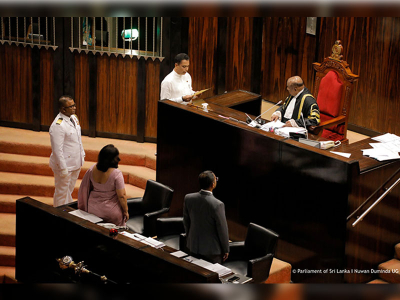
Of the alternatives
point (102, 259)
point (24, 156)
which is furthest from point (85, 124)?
point (102, 259)

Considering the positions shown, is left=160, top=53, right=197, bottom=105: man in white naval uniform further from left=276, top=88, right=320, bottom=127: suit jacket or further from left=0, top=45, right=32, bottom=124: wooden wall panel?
left=0, top=45, right=32, bottom=124: wooden wall panel

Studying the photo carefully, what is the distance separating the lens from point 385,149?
469cm

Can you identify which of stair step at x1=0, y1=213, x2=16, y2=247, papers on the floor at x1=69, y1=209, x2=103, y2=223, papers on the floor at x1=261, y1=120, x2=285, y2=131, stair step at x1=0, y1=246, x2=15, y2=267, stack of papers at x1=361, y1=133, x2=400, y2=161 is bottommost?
stair step at x1=0, y1=246, x2=15, y2=267

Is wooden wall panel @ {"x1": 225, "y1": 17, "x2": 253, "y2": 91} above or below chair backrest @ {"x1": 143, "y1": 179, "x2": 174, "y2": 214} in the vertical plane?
above

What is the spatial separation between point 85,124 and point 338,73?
11.1ft

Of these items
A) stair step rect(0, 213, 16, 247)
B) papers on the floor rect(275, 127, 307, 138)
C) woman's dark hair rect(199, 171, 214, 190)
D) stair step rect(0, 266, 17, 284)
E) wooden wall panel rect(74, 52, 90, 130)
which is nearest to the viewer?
woman's dark hair rect(199, 171, 214, 190)

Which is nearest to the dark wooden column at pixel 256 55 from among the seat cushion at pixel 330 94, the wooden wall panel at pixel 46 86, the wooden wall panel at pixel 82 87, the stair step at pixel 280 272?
the seat cushion at pixel 330 94

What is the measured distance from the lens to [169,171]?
18.2ft

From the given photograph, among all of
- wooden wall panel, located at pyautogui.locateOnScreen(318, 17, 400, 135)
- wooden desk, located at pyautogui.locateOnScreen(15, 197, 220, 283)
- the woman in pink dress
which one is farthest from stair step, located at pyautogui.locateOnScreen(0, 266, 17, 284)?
wooden wall panel, located at pyautogui.locateOnScreen(318, 17, 400, 135)

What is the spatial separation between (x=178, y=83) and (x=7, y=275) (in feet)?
8.24

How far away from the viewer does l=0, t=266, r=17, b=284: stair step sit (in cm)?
514

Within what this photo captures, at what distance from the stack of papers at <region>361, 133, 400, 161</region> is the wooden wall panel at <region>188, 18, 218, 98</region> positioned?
263 centimetres

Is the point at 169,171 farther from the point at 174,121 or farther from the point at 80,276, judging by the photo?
the point at 80,276

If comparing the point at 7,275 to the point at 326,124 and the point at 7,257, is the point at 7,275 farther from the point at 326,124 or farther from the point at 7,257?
the point at 326,124
